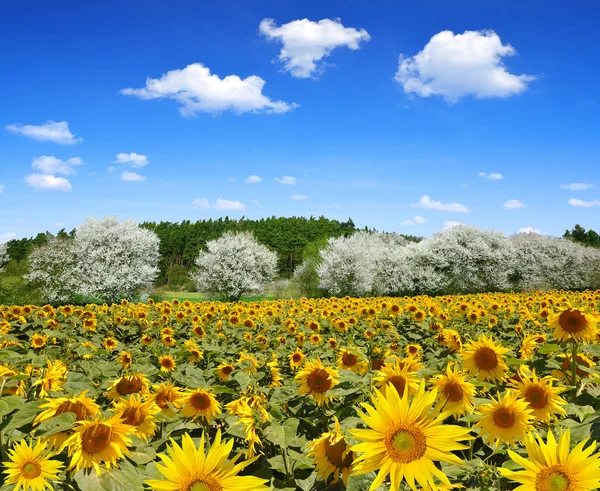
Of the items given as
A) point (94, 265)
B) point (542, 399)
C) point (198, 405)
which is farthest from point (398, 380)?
point (94, 265)

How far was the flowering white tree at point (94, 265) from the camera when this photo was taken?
37656 mm

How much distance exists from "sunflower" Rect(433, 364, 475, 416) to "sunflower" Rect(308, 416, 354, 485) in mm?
627

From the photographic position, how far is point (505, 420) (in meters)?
2.02

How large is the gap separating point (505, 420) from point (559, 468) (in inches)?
27.0

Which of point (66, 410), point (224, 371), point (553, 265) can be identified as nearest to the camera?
point (66, 410)

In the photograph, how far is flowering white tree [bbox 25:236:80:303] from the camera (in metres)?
38.0

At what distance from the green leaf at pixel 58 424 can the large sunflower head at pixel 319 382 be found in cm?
127

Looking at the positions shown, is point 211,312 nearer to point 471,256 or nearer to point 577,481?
point 577,481

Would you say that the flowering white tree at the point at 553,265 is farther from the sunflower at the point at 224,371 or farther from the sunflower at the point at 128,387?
the sunflower at the point at 128,387

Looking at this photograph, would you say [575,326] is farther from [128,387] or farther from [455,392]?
[128,387]

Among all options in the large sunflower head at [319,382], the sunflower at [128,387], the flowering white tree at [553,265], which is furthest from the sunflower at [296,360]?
the flowering white tree at [553,265]

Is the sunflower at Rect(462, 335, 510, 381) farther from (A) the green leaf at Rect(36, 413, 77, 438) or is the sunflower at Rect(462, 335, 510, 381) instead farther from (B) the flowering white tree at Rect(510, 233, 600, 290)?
(B) the flowering white tree at Rect(510, 233, 600, 290)

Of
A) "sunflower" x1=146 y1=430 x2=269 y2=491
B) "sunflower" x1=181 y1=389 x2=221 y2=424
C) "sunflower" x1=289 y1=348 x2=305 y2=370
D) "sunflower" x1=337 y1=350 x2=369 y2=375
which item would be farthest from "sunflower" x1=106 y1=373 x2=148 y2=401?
"sunflower" x1=289 y1=348 x2=305 y2=370

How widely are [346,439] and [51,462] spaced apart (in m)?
1.10
